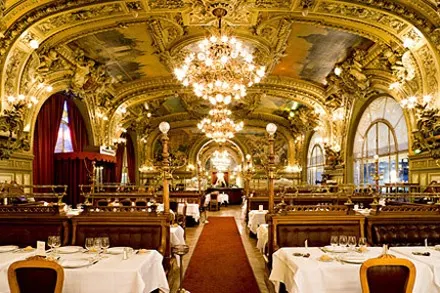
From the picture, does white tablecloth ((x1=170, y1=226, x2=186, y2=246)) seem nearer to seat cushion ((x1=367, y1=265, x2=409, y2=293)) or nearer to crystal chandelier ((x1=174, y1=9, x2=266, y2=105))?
crystal chandelier ((x1=174, y1=9, x2=266, y2=105))

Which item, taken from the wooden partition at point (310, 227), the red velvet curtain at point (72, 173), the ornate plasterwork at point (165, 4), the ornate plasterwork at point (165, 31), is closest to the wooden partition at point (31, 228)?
the wooden partition at point (310, 227)

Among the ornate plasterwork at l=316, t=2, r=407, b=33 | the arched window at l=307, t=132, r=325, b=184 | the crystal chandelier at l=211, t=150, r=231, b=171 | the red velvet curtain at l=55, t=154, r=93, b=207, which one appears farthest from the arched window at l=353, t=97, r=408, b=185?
the crystal chandelier at l=211, t=150, r=231, b=171

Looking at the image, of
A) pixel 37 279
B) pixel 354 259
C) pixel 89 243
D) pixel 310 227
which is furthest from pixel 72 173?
pixel 354 259

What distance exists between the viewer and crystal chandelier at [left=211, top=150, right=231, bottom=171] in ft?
108

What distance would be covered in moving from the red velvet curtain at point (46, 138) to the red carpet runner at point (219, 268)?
5.35 meters

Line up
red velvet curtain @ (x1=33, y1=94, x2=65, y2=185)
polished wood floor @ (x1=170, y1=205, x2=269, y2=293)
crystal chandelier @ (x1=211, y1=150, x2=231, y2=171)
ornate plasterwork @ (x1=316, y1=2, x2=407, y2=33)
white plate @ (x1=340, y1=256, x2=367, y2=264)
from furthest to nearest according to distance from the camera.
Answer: crystal chandelier @ (x1=211, y1=150, x2=231, y2=171) < red velvet curtain @ (x1=33, y1=94, x2=65, y2=185) < ornate plasterwork @ (x1=316, y1=2, x2=407, y2=33) < polished wood floor @ (x1=170, y1=205, x2=269, y2=293) < white plate @ (x1=340, y1=256, x2=367, y2=264)

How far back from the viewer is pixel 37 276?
107 inches

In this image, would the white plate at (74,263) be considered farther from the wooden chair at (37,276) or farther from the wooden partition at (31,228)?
the wooden partition at (31,228)

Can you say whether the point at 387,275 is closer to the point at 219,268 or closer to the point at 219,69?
the point at 219,268

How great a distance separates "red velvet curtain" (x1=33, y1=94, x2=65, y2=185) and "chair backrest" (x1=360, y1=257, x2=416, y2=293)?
34.6ft

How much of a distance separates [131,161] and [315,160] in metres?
10.2

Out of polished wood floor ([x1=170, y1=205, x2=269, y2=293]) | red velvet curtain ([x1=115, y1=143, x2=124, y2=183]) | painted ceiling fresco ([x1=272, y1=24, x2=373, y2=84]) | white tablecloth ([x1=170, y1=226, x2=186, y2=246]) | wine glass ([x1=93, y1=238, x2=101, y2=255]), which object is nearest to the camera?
wine glass ([x1=93, y1=238, x2=101, y2=255])

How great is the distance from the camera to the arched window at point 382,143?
36.8 feet

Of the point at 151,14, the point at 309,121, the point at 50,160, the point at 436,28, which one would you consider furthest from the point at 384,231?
the point at 309,121
